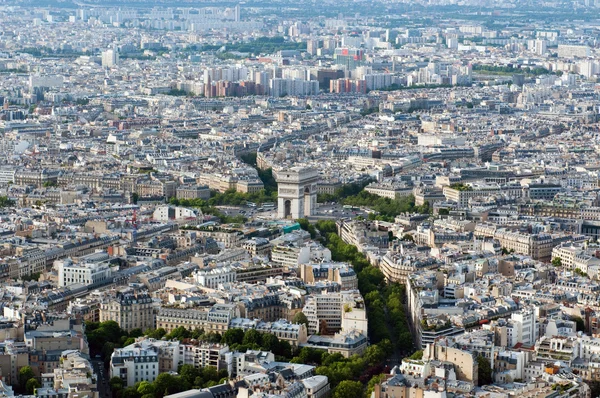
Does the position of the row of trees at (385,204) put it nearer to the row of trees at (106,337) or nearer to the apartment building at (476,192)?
the apartment building at (476,192)

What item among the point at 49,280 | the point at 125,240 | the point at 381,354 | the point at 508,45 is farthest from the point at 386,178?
the point at 508,45

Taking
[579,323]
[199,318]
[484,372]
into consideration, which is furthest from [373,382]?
[579,323]

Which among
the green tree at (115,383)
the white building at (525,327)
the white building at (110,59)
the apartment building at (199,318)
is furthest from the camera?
the white building at (110,59)

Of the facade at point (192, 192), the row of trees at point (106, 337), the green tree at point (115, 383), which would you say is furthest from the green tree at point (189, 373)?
the facade at point (192, 192)

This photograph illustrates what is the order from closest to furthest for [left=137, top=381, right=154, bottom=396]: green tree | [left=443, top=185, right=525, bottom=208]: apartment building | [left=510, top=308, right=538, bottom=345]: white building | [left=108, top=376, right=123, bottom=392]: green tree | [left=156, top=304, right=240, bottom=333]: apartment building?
[left=137, top=381, right=154, bottom=396]: green tree < [left=108, top=376, right=123, bottom=392]: green tree < [left=510, top=308, right=538, bottom=345]: white building < [left=156, top=304, right=240, bottom=333]: apartment building < [left=443, top=185, right=525, bottom=208]: apartment building

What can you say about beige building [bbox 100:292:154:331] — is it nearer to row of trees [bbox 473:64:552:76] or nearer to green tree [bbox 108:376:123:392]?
green tree [bbox 108:376:123:392]

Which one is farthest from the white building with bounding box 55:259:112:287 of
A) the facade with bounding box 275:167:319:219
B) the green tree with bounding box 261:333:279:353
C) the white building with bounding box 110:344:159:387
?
the facade with bounding box 275:167:319:219
